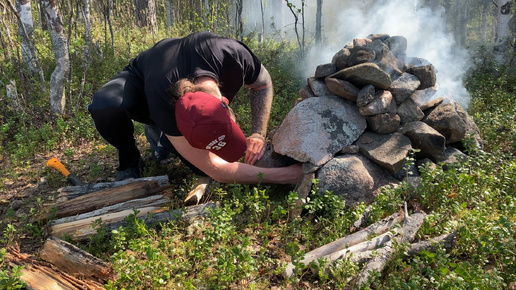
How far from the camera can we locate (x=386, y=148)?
325 cm

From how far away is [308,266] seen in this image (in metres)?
2.37

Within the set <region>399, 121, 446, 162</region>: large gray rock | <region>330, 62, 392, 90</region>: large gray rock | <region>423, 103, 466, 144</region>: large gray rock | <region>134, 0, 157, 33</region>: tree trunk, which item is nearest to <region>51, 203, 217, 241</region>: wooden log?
<region>330, 62, 392, 90</region>: large gray rock

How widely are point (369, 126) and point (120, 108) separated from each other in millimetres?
2434

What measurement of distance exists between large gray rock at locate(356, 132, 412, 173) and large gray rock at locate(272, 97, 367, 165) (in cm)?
11

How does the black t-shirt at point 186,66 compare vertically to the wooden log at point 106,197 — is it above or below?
above

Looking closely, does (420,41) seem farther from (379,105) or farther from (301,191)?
(301,191)

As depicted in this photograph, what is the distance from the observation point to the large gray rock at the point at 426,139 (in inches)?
130

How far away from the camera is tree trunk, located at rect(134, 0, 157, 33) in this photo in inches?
380

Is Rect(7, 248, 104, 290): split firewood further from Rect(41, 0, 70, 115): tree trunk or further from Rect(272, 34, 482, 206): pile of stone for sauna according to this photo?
Rect(41, 0, 70, 115): tree trunk

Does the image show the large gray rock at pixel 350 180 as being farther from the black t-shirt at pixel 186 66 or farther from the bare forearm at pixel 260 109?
the black t-shirt at pixel 186 66

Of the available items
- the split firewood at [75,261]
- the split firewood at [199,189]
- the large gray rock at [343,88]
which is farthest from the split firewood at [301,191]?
the split firewood at [75,261]

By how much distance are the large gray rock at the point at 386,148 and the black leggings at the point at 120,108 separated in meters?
1.64

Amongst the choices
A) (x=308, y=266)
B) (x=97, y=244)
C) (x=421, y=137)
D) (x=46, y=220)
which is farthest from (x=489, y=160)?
(x=46, y=220)

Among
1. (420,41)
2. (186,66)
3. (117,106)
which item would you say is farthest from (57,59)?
(420,41)
